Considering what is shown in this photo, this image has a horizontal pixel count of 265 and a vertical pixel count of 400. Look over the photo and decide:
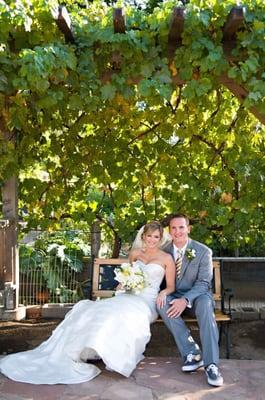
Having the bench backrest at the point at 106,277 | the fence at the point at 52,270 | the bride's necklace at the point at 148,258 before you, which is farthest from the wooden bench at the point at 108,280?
the fence at the point at 52,270

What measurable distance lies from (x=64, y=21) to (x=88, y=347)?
247 cm

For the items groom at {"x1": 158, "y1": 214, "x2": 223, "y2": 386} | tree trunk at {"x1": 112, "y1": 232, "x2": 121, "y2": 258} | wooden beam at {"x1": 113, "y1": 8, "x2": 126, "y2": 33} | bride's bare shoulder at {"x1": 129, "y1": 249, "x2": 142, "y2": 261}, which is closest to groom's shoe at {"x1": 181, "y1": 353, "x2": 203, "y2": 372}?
groom at {"x1": 158, "y1": 214, "x2": 223, "y2": 386}

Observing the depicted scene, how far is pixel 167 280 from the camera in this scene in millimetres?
4301

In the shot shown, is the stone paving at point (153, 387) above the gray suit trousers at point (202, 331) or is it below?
below

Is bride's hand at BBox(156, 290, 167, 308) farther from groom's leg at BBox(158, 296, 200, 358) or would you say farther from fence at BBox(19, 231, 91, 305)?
fence at BBox(19, 231, 91, 305)

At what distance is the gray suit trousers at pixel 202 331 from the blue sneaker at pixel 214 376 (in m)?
0.04

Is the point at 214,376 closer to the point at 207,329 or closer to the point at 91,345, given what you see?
the point at 207,329

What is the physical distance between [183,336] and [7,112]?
103 inches

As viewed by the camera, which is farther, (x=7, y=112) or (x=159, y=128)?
(x=159, y=128)

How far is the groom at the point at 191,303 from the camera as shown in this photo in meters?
3.71

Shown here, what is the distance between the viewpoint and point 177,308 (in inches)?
157

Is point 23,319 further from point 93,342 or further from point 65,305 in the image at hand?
point 93,342

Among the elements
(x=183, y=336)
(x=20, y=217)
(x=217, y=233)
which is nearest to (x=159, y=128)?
(x=217, y=233)

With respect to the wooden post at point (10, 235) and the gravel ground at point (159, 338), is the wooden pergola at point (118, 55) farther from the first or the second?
the gravel ground at point (159, 338)
